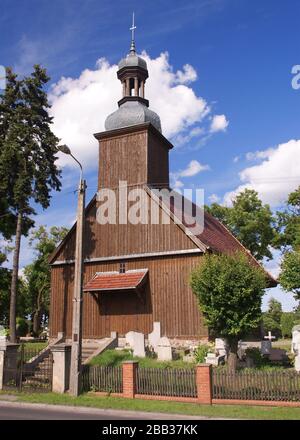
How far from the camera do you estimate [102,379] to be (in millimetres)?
15906

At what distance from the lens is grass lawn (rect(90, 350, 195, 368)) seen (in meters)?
18.6

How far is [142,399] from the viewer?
1473 centimetres

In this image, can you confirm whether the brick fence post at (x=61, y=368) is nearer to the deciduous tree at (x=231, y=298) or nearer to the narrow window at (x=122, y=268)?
the deciduous tree at (x=231, y=298)

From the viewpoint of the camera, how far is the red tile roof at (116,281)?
23.3 meters

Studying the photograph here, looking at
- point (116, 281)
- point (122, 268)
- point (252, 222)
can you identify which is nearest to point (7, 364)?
point (116, 281)

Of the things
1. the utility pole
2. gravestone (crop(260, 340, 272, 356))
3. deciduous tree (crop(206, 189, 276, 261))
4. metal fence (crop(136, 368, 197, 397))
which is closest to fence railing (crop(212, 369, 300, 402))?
metal fence (crop(136, 368, 197, 397))

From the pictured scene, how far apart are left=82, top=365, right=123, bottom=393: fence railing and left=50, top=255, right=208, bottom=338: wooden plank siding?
7.28 meters

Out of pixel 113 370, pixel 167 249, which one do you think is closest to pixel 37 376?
pixel 113 370

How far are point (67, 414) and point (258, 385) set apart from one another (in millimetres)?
6180

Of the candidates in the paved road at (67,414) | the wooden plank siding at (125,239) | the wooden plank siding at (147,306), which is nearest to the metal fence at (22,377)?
the paved road at (67,414)

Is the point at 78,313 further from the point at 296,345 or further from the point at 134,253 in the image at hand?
the point at 296,345

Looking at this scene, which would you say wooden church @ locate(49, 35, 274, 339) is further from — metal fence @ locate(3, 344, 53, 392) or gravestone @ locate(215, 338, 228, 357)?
metal fence @ locate(3, 344, 53, 392)
